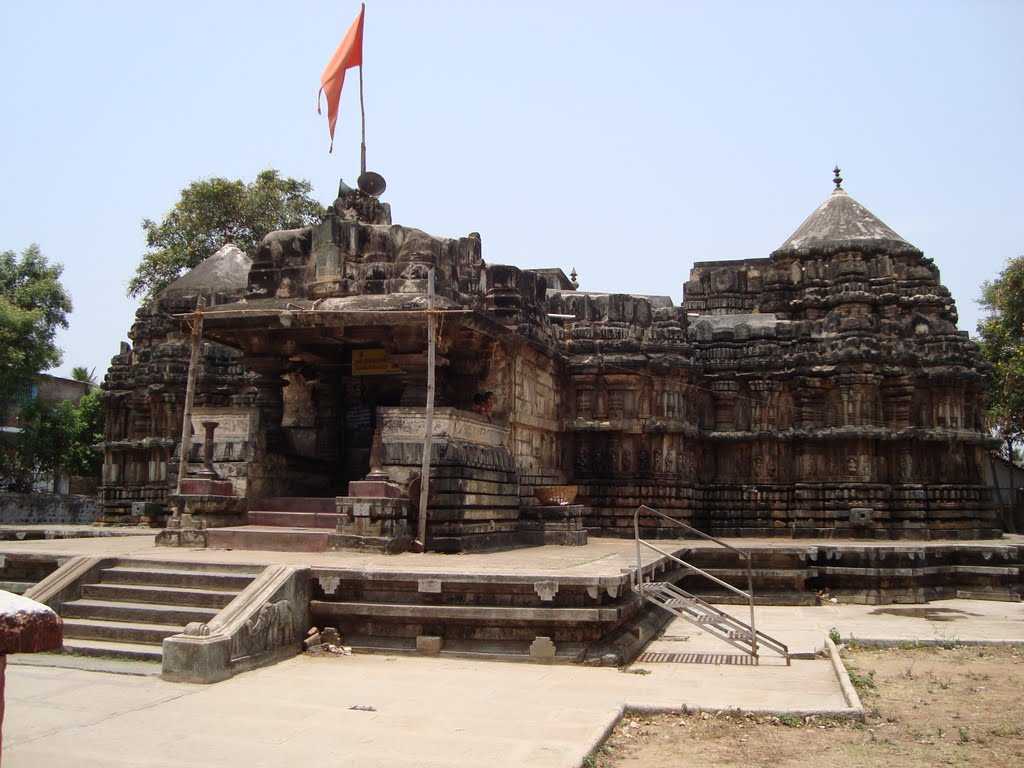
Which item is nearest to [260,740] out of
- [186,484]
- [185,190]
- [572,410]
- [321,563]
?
[321,563]

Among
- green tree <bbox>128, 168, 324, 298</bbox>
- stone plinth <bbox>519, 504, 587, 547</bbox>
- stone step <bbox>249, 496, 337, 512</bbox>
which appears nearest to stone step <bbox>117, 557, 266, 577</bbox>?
stone step <bbox>249, 496, 337, 512</bbox>

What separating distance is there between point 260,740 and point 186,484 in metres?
7.67

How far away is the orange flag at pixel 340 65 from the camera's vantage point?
17.2 meters

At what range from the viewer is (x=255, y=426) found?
1438 cm

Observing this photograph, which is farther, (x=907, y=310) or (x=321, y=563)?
(x=907, y=310)

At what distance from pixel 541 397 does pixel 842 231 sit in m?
10.0

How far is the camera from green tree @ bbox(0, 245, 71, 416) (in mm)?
34938

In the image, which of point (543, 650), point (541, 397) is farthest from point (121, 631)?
point (541, 397)

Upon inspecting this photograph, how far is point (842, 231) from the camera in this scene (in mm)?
24203

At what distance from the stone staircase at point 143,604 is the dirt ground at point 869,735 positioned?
177 inches

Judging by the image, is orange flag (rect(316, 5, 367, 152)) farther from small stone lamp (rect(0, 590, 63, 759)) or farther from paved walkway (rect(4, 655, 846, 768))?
small stone lamp (rect(0, 590, 63, 759))

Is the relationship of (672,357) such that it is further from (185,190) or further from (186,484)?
(185,190)

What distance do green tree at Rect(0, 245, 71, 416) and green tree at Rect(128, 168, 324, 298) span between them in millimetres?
3964

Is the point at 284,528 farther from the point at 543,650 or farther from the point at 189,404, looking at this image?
the point at 543,650
